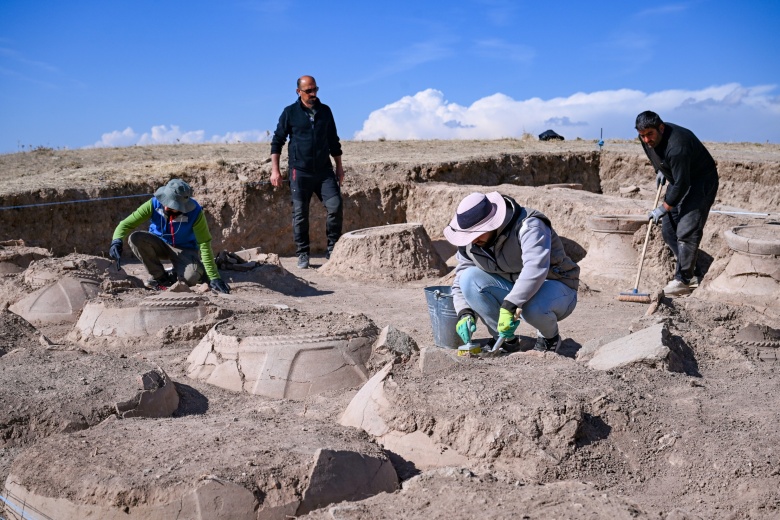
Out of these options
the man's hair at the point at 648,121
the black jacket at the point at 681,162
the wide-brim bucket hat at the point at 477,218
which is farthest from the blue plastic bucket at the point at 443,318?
the black jacket at the point at 681,162

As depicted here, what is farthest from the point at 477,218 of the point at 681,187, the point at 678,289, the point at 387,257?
the point at 387,257

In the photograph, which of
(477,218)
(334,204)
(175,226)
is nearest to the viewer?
(477,218)

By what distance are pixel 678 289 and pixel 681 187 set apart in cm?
111

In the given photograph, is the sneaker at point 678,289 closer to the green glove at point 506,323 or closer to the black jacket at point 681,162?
the black jacket at point 681,162

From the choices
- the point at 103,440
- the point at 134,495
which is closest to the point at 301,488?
the point at 134,495

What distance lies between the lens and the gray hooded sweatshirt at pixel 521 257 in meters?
4.44

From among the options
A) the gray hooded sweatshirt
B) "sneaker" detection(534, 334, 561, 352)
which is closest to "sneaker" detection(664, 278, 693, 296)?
the gray hooded sweatshirt

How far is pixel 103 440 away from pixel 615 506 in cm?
191

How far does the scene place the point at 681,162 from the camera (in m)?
6.98

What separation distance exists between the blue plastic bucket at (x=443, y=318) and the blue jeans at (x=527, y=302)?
31 cm

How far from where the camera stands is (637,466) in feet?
10.1

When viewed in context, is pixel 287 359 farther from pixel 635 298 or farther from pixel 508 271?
pixel 635 298

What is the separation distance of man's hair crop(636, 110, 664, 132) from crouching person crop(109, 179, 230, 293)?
3950mm

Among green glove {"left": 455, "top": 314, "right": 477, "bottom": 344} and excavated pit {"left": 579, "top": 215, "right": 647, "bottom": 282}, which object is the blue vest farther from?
excavated pit {"left": 579, "top": 215, "right": 647, "bottom": 282}
